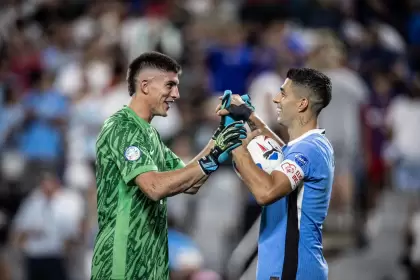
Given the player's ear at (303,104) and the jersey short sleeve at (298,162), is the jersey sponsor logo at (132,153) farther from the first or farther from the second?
the player's ear at (303,104)

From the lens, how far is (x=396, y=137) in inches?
479

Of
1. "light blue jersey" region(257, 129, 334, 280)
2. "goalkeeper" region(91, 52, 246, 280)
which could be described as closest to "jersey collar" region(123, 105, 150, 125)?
"goalkeeper" region(91, 52, 246, 280)

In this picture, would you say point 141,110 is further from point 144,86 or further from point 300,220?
point 300,220

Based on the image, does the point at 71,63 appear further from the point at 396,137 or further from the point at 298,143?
the point at 298,143

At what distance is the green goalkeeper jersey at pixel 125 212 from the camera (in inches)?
248

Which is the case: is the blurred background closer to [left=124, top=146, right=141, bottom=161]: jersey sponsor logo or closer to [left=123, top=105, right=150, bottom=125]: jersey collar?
[left=123, top=105, right=150, bottom=125]: jersey collar

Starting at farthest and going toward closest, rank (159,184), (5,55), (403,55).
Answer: (5,55)
(403,55)
(159,184)

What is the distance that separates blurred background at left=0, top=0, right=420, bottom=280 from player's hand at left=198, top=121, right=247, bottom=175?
144 inches

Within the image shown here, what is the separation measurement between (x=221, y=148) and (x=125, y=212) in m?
0.79

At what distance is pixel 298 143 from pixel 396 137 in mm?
6066

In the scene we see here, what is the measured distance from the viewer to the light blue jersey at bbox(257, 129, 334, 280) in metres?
6.25

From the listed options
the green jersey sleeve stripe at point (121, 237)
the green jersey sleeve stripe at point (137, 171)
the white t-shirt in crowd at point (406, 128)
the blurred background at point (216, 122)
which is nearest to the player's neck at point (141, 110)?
the green jersey sleeve stripe at point (137, 171)

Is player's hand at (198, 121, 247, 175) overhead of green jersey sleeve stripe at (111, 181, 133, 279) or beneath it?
overhead

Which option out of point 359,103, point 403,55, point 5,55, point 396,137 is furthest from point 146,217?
point 5,55
